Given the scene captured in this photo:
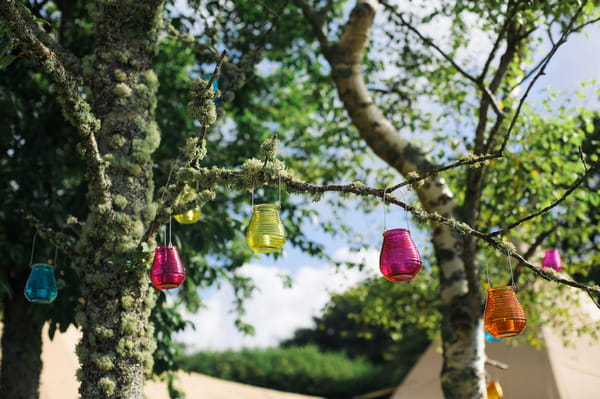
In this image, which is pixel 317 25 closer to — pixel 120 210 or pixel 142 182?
pixel 142 182

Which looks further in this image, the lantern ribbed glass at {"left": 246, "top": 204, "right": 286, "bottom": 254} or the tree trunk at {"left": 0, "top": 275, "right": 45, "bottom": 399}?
the tree trunk at {"left": 0, "top": 275, "right": 45, "bottom": 399}

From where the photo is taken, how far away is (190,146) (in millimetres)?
2881

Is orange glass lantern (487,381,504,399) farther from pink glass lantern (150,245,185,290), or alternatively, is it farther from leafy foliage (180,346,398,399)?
leafy foliage (180,346,398,399)

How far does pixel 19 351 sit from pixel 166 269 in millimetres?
3945

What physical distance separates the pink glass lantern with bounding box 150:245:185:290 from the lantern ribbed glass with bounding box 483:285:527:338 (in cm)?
162

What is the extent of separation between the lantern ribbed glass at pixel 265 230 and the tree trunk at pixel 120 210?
800 millimetres

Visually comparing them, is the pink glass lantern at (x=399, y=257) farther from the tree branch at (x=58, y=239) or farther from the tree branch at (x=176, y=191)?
the tree branch at (x=58, y=239)

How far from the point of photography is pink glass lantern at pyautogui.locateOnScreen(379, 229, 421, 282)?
8.68 feet

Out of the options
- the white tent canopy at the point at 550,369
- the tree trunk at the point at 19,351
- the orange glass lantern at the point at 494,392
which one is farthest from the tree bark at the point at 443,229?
the white tent canopy at the point at 550,369

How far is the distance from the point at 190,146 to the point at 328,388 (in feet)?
68.0

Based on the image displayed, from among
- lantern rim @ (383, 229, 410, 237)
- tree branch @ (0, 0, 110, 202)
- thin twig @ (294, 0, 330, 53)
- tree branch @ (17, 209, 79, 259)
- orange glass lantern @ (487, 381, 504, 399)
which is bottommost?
orange glass lantern @ (487, 381, 504, 399)

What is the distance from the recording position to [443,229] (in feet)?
16.3

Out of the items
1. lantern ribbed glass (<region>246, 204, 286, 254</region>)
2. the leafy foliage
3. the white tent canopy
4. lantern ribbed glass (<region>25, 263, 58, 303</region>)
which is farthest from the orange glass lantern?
the leafy foliage

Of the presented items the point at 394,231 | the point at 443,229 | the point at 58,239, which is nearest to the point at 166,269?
the point at 58,239
